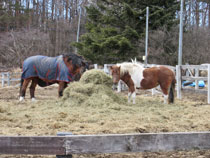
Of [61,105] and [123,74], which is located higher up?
[123,74]

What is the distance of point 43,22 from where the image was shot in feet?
115

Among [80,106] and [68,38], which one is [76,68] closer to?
[80,106]

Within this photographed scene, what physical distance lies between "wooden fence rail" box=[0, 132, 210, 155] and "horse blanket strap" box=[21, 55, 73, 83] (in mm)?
5831

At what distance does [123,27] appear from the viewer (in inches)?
863

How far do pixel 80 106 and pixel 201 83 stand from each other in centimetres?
839

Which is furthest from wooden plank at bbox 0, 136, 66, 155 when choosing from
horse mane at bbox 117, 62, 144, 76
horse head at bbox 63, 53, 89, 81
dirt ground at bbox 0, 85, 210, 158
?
horse head at bbox 63, 53, 89, 81

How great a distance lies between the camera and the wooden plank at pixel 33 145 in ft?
8.65

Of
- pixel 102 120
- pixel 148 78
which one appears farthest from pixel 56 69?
pixel 102 120

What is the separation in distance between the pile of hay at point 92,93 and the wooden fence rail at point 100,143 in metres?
4.05

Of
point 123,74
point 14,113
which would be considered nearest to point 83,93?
point 123,74

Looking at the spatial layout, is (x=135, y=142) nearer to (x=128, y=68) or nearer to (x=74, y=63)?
(x=128, y=68)

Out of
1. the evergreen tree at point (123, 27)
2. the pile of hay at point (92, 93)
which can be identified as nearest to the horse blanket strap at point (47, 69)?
the pile of hay at point (92, 93)

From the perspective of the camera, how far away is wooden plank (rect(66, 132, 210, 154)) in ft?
8.84

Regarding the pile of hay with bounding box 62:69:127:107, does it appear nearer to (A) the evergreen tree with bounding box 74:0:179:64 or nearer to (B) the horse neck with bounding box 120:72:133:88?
(B) the horse neck with bounding box 120:72:133:88
